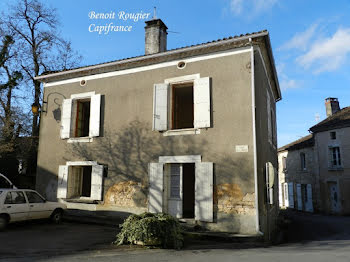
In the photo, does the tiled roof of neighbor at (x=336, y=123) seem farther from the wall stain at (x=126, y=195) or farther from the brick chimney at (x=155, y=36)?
the wall stain at (x=126, y=195)

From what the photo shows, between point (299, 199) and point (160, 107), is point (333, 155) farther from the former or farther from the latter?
point (160, 107)

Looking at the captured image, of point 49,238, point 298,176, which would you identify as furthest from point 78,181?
point 298,176

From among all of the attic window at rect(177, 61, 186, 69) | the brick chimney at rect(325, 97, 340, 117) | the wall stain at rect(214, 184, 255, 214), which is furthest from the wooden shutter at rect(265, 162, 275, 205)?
the brick chimney at rect(325, 97, 340, 117)

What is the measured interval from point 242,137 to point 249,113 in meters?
0.71

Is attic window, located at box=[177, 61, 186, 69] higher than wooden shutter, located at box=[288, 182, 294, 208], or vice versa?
attic window, located at box=[177, 61, 186, 69]

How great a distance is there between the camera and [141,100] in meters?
9.46

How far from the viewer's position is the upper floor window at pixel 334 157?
1995cm

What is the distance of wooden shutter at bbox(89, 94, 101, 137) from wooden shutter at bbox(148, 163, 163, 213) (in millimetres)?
2584

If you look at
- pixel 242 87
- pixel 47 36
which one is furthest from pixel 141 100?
pixel 47 36

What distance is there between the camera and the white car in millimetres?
7445

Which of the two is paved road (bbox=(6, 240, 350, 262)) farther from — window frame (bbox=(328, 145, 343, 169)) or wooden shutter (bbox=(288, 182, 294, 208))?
wooden shutter (bbox=(288, 182, 294, 208))

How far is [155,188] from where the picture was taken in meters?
8.59

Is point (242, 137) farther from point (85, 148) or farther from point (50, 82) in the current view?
point (50, 82)

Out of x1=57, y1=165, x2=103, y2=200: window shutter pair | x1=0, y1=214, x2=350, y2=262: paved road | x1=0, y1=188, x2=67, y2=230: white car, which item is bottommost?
x1=0, y1=214, x2=350, y2=262: paved road
